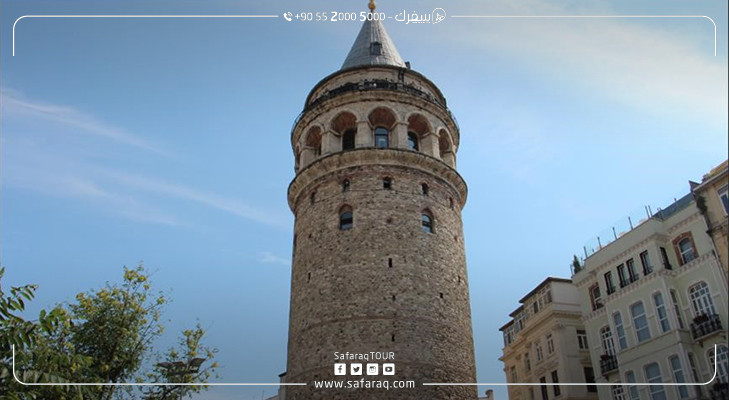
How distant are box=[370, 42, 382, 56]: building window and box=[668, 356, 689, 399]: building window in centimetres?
2342

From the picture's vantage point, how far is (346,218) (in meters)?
30.0

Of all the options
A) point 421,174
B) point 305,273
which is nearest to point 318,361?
point 305,273

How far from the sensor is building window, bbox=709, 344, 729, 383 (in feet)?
70.7

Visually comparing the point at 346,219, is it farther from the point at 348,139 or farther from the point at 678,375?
the point at 678,375

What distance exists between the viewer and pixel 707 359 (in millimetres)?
22500

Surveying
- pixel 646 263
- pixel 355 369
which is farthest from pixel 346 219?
pixel 646 263

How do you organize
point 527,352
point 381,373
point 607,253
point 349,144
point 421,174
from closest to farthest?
point 381,373, point 607,253, point 421,174, point 349,144, point 527,352

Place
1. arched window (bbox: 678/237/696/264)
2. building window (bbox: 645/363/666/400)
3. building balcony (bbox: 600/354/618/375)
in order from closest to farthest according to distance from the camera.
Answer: building window (bbox: 645/363/666/400), arched window (bbox: 678/237/696/264), building balcony (bbox: 600/354/618/375)

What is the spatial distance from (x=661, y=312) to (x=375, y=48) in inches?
887

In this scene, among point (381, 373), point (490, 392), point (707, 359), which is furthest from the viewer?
point (490, 392)

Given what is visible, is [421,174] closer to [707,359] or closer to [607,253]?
[607,253]

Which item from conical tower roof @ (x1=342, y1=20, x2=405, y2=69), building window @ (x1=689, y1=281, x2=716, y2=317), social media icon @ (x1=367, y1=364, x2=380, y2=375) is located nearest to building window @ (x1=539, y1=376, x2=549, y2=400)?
building window @ (x1=689, y1=281, x2=716, y2=317)

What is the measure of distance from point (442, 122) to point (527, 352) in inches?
612

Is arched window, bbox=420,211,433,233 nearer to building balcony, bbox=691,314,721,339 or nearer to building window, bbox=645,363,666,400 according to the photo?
building window, bbox=645,363,666,400
